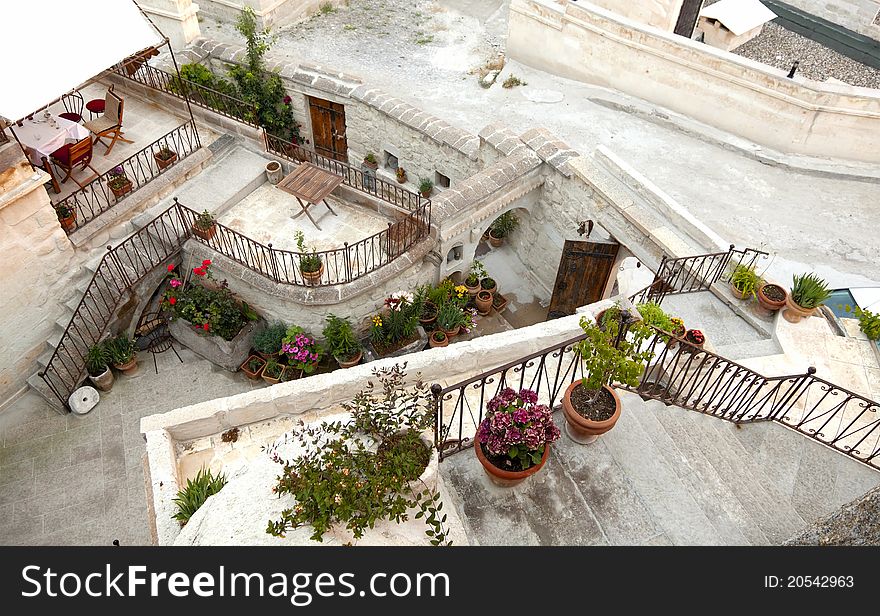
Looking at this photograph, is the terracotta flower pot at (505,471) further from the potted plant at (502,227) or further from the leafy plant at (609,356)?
the potted plant at (502,227)

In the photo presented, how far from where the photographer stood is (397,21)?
677 inches

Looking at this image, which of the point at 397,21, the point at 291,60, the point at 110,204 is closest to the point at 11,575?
the point at 110,204

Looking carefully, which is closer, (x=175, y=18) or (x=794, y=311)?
(x=794, y=311)

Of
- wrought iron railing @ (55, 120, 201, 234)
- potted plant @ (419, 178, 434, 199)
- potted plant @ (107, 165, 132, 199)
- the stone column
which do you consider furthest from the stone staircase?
the stone column

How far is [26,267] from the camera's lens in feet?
29.5

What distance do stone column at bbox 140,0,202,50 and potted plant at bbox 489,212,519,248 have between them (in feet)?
25.5

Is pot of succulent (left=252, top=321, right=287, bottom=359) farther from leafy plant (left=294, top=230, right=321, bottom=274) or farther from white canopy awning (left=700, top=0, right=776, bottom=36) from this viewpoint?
white canopy awning (left=700, top=0, right=776, bottom=36)

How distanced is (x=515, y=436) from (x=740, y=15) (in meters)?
13.7

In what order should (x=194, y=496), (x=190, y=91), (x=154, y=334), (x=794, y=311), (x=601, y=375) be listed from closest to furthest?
(x=194, y=496) < (x=601, y=375) < (x=794, y=311) < (x=154, y=334) < (x=190, y=91)

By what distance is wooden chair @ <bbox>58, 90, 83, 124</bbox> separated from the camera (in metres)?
10.5

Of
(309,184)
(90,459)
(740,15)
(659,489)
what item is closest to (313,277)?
(309,184)

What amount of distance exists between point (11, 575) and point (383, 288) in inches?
260

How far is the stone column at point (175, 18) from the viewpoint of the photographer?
13.2 meters

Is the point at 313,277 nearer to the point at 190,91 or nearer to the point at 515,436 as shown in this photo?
the point at 515,436
